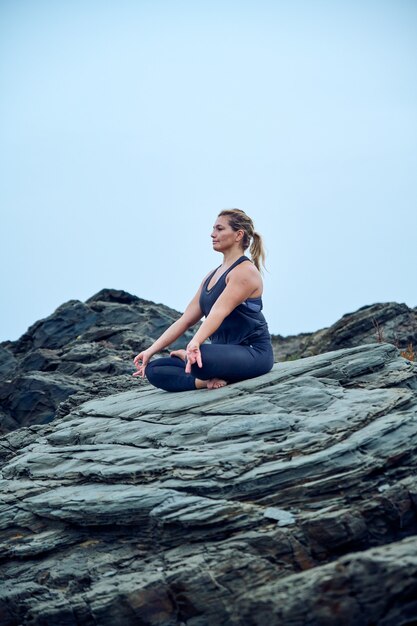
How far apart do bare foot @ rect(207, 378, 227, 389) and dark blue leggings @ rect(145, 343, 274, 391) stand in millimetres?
71

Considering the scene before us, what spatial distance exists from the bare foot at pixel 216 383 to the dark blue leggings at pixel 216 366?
71 millimetres

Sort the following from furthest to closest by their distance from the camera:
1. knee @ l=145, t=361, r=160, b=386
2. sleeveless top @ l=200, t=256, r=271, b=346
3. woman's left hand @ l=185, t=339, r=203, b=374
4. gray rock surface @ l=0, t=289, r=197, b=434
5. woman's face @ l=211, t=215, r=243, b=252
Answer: gray rock surface @ l=0, t=289, r=197, b=434, knee @ l=145, t=361, r=160, b=386, woman's face @ l=211, t=215, r=243, b=252, sleeveless top @ l=200, t=256, r=271, b=346, woman's left hand @ l=185, t=339, r=203, b=374

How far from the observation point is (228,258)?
448 inches

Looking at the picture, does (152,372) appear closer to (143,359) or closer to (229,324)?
(143,359)

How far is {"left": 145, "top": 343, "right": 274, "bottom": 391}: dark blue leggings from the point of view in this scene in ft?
34.6

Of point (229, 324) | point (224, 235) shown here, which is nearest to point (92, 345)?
point (229, 324)

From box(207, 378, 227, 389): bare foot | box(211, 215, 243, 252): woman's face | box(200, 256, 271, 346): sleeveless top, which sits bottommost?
box(207, 378, 227, 389): bare foot

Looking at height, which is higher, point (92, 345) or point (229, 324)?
point (92, 345)

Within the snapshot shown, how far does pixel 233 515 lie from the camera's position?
26.3 ft

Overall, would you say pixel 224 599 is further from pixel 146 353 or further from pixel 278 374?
pixel 146 353

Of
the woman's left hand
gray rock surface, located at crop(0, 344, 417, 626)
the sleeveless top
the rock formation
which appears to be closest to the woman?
the sleeveless top

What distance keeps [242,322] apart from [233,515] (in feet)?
12.2

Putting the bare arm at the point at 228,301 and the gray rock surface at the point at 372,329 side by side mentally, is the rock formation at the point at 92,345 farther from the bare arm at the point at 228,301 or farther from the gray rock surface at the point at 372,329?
the bare arm at the point at 228,301

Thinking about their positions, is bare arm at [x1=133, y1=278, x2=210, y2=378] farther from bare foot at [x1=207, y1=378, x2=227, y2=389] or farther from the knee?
bare foot at [x1=207, y1=378, x2=227, y2=389]
